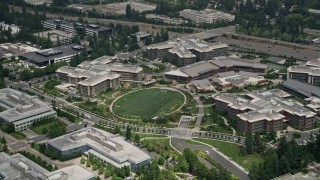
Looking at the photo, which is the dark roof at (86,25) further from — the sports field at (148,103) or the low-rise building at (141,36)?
the sports field at (148,103)

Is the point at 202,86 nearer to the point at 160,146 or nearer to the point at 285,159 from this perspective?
the point at 160,146

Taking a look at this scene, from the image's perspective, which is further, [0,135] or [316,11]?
[316,11]

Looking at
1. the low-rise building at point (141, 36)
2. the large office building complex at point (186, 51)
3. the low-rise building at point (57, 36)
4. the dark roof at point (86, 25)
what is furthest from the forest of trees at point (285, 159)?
the dark roof at point (86, 25)

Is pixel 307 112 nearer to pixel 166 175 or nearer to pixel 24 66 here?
pixel 166 175

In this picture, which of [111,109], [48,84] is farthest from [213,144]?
[48,84]

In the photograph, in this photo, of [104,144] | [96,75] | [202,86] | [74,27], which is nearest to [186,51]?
[202,86]
